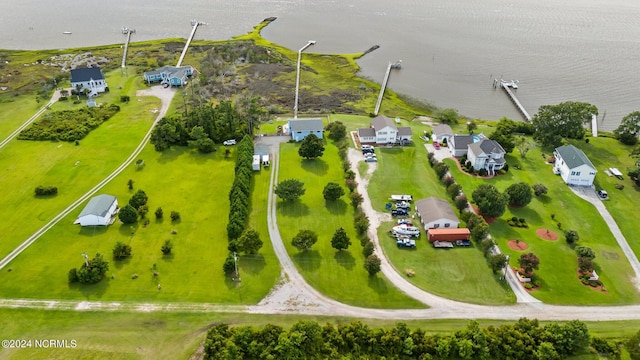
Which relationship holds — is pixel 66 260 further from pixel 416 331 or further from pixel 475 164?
pixel 475 164

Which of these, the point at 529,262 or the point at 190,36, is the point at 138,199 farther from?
the point at 190,36

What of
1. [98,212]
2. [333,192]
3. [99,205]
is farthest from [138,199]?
[333,192]

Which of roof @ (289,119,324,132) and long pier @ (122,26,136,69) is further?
long pier @ (122,26,136,69)

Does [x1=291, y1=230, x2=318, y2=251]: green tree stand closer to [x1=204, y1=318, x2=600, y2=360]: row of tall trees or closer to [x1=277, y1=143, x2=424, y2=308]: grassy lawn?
[x1=277, y1=143, x2=424, y2=308]: grassy lawn

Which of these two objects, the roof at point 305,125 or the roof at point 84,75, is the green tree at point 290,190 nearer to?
the roof at point 305,125

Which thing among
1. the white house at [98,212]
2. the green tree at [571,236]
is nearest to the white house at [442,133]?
the green tree at [571,236]

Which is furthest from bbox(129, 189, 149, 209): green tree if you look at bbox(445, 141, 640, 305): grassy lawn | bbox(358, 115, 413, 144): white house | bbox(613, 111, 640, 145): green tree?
bbox(613, 111, 640, 145): green tree

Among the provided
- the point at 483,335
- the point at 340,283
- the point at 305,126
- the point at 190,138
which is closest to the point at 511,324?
the point at 483,335
